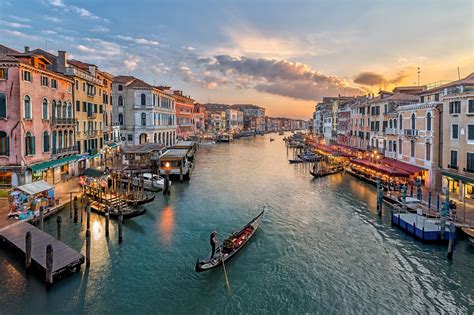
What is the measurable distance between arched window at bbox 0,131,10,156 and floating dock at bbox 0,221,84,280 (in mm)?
7468

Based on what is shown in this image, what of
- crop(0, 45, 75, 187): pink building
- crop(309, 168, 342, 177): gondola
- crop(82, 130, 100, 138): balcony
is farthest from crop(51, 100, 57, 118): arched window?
crop(309, 168, 342, 177): gondola

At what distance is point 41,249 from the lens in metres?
16.1

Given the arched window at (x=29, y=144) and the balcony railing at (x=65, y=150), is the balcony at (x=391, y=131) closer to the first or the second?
the balcony railing at (x=65, y=150)

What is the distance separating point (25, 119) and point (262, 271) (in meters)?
20.6

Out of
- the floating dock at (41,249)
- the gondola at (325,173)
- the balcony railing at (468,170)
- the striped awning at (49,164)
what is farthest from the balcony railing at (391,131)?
the striped awning at (49,164)

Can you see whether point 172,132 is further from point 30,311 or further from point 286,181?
Result: point 30,311

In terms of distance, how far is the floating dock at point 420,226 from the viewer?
19.2m

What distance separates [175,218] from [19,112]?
44.7 feet

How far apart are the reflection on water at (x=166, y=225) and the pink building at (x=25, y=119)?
9935 mm

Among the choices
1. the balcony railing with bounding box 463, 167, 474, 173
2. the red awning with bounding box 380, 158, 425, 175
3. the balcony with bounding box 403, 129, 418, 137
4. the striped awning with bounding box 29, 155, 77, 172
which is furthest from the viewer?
the balcony with bounding box 403, 129, 418, 137

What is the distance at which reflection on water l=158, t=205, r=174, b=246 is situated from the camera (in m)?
20.1

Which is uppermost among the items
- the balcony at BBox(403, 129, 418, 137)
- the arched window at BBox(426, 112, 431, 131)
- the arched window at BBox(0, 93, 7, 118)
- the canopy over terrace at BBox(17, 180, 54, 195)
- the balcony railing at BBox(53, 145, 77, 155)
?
the arched window at BBox(0, 93, 7, 118)

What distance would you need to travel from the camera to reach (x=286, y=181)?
41531mm

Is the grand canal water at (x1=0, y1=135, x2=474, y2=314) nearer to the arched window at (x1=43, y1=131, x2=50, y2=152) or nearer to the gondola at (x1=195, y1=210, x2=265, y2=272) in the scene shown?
the gondola at (x1=195, y1=210, x2=265, y2=272)
